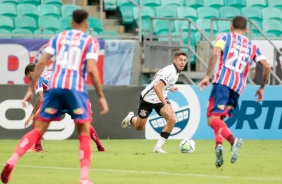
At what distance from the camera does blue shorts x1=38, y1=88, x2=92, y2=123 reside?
34.7 feet

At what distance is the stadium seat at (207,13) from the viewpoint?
26.9 meters

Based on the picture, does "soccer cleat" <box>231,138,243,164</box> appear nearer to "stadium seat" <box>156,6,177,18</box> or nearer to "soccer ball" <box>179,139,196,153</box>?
"soccer ball" <box>179,139,196,153</box>

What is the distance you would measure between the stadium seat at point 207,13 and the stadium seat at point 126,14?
233cm

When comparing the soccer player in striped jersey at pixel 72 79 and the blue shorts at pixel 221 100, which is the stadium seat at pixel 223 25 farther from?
the soccer player in striped jersey at pixel 72 79

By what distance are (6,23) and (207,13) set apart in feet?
20.0

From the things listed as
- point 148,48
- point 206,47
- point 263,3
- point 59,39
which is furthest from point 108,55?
point 59,39

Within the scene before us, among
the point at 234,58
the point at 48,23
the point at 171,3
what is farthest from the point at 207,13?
the point at 234,58

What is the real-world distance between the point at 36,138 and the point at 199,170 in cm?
286

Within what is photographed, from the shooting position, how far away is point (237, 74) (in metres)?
13.2

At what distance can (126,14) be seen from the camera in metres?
25.5

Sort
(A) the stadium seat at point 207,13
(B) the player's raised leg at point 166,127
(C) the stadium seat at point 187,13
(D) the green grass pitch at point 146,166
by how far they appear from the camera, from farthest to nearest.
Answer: (A) the stadium seat at point 207,13, (C) the stadium seat at point 187,13, (B) the player's raised leg at point 166,127, (D) the green grass pitch at point 146,166

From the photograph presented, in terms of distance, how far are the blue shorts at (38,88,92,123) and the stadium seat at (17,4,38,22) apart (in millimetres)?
13964

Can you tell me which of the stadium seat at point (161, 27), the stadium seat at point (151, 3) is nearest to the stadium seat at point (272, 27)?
the stadium seat at point (151, 3)

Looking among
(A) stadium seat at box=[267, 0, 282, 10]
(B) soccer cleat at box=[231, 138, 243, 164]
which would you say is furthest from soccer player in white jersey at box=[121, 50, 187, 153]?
(A) stadium seat at box=[267, 0, 282, 10]
